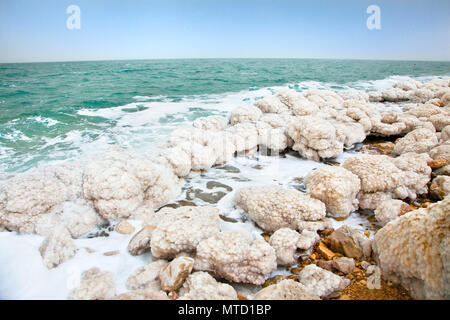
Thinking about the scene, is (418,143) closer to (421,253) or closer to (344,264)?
(344,264)

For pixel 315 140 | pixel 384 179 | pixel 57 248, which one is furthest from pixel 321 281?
pixel 315 140

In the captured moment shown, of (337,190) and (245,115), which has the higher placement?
(245,115)

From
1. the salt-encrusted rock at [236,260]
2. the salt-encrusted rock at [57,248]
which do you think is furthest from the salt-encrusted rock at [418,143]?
the salt-encrusted rock at [57,248]

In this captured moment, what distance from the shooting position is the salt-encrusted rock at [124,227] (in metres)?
3.05

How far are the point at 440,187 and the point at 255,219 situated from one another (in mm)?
2786

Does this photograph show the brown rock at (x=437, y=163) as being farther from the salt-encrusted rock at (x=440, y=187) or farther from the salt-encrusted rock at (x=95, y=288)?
the salt-encrusted rock at (x=95, y=288)

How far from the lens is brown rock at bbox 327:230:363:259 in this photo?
2.38 m

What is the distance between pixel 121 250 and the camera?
2711mm

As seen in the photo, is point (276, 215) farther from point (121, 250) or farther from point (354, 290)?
point (121, 250)

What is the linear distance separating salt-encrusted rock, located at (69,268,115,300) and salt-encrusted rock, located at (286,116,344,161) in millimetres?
4361

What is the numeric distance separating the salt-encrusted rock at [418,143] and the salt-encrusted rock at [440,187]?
54.2 inches

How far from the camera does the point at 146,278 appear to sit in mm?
2191

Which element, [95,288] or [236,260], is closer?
[95,288]
